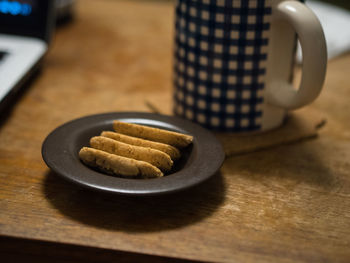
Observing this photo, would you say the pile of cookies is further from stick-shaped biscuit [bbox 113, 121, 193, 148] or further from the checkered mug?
the checkered mug

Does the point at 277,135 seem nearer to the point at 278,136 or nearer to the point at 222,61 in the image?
the point at 278,136

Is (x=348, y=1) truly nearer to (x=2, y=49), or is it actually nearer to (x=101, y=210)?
(x=2, y=49)

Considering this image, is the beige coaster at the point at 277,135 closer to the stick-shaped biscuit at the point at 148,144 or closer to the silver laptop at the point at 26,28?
the stick-shaped biscuit at the point at 148,144

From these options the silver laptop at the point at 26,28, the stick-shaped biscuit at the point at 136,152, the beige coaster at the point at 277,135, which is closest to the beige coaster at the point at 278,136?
the beige coaster at the point at 277,135

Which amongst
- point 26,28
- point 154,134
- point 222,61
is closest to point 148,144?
point 154,134

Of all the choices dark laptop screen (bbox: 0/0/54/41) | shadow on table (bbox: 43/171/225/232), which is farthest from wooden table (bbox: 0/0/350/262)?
dark laptop screen (bbox: 0/0/54/41)

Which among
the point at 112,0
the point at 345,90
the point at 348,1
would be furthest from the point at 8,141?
the point at 348,1
